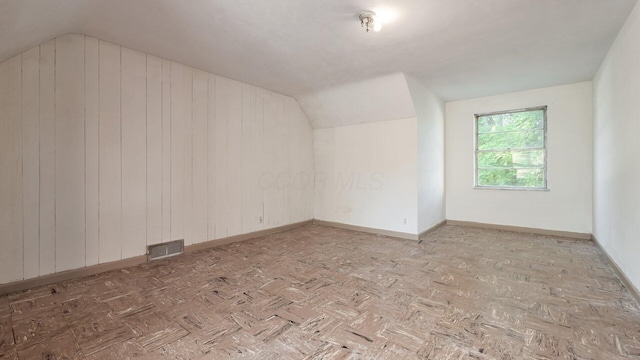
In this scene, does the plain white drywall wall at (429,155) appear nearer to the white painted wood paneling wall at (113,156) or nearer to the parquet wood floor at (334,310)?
the parquet wood floor at (334,310)

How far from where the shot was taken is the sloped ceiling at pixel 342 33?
2.19 meters

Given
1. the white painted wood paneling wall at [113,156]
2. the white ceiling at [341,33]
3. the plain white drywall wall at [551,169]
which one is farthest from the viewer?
the plain white drywall wall at [551,169]

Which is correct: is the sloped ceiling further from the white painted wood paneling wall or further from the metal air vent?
the metal air vent

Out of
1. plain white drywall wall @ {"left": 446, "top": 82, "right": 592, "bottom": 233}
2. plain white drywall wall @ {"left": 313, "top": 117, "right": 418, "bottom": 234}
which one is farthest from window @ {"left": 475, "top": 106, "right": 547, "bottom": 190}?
plain white drywall wall @ {"left": 313, "top": 117, "right": 418, "bottom": 234}

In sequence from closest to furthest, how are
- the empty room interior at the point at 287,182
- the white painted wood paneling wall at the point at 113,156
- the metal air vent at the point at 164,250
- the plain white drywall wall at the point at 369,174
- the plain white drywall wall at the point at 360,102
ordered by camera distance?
the empty room interior at the point at 287,182 → the white painted wood paneling wall at the point at 113,156 → the metal air vent at the point at 164,250 → the plain white drywall wall at the point at 360,102 → the plain white drywall wall at the point at 369,174

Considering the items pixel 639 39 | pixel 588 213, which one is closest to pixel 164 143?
pixel 639 39

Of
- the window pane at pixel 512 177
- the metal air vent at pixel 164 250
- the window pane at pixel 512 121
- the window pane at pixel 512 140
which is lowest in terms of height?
the metal air vent at pixel 164 250

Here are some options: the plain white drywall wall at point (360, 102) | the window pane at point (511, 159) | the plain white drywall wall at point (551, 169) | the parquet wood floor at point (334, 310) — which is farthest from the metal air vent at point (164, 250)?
the window pane at point (511, 159)

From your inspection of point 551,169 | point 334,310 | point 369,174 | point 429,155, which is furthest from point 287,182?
point 551,169

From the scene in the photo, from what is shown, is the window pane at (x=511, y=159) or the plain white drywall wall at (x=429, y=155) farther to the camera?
the window pane at (x=511, y=159)

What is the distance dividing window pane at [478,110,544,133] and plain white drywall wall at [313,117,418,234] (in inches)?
75.6

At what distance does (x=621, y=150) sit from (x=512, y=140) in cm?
234

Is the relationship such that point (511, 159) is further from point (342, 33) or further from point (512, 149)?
point (342, 33)

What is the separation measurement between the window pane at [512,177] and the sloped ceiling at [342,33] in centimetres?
168
